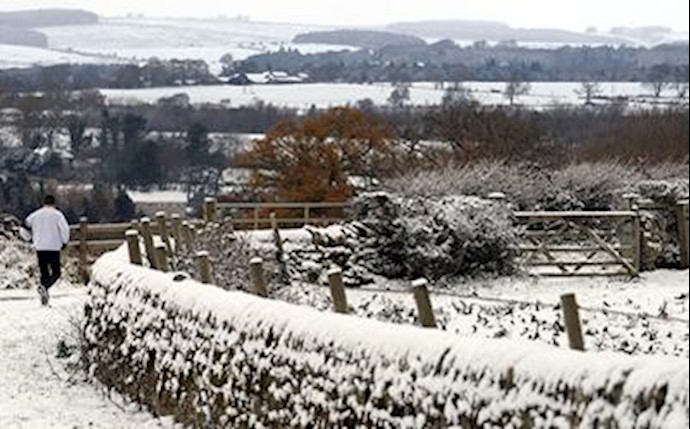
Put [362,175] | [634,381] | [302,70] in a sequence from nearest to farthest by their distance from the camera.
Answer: [634,381], [302,70], [362,175]

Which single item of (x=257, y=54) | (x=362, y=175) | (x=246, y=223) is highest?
(x=257, y=54)

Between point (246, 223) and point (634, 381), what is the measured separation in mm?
23242

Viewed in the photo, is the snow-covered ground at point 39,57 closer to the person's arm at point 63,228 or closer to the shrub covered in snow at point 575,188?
the person's arm at point 63,228

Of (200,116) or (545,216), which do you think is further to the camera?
(200,116)

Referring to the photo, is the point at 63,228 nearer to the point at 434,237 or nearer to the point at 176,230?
the point at 176,230

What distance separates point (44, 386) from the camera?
12.6 metres

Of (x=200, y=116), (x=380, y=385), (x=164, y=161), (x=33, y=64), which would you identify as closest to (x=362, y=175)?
(x=200, y=116)

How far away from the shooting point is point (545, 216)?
24.2 meters

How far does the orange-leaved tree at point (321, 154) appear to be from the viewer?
173 ft

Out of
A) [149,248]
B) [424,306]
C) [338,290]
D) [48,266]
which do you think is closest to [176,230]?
[48,266]

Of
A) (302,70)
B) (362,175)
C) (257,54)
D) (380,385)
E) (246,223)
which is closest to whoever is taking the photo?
(380,385)

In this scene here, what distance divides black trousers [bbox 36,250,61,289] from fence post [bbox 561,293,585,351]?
38.3 ft

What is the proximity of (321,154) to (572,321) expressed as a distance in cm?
4881

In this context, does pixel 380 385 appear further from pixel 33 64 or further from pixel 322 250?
pixel 322 250
